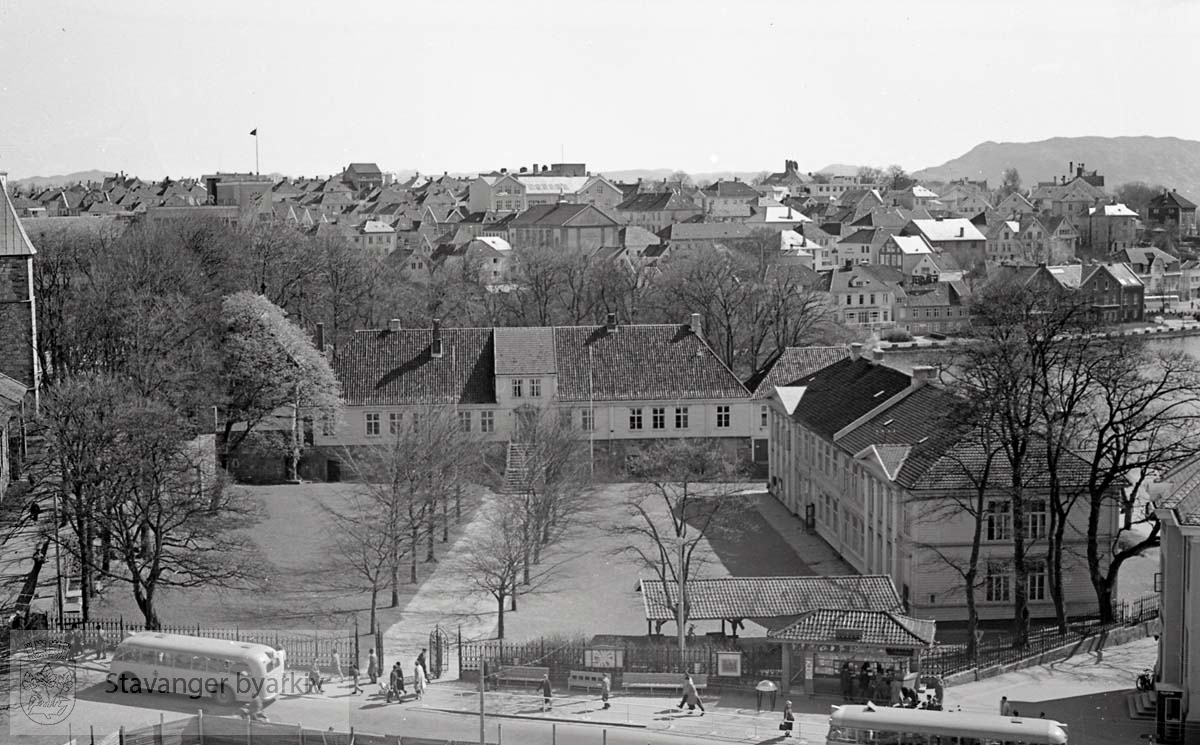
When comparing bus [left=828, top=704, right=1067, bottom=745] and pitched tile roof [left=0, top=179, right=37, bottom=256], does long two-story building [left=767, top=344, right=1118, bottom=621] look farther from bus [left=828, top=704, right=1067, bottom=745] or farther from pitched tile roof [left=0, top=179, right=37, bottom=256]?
pitched tile roof [left=0, top=179, right=37, bottom=256]

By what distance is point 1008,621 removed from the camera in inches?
1518

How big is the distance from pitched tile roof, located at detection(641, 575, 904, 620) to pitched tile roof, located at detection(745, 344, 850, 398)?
75.2 ft

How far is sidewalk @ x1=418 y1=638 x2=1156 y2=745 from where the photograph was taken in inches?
1123

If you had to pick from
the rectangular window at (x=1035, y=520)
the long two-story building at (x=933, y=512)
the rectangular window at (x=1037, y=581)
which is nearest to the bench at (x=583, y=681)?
the long two-story building at (x=933, y=512)

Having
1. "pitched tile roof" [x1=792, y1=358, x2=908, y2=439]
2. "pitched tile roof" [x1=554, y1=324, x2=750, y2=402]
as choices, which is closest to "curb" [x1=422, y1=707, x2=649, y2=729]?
"pitched tile roof" [x1=792, y1=358, x2=908, y2=439]

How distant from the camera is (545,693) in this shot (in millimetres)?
30125

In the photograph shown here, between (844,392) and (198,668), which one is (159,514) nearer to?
(198,668)

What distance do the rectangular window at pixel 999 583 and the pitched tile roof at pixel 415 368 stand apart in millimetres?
A: 23669

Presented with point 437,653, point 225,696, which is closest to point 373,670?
point 437,653

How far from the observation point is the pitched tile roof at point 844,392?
4638 centimetres

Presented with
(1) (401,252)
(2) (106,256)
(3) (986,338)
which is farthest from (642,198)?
(3) (986,338)

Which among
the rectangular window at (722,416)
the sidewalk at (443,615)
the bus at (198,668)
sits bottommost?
the sidewalk at (443,615)

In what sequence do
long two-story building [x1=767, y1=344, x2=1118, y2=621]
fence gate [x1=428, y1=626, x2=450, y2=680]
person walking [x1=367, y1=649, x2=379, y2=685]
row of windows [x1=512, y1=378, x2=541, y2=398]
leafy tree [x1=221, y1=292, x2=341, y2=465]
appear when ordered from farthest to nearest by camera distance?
1. row of windows [x1=512, y1=378, x2=541, y2=398]
2. leafy tree [x1=221, y1=292, x2=341, y2=465]
3. long two-story building [x1=767, y1=344, x2=1118, y2=621]
4. fence gate [x1=428, y1=626, x2=450, y2=680]
5. person walking [x1=367, y1=649, x2=379, y2=685]

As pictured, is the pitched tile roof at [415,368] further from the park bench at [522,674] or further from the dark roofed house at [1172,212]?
the dark roofed house at [1172,212]
